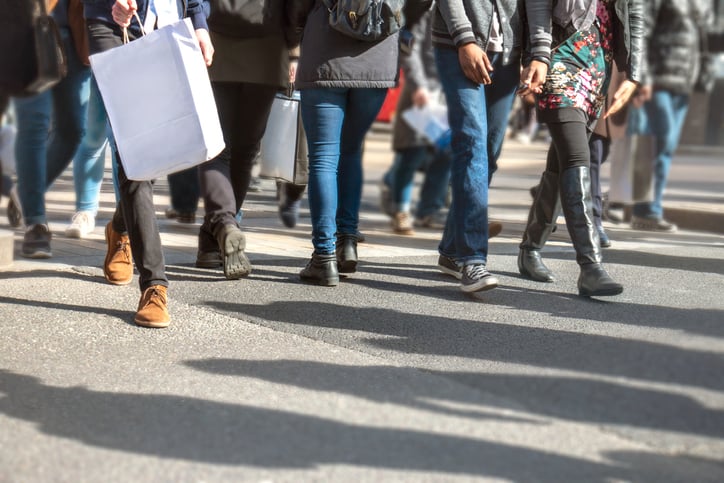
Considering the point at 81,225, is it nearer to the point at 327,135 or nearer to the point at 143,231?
the point at 327,135

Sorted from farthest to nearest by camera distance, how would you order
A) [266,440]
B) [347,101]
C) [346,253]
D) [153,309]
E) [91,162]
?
1. [91,162]
2. [346,253]
3. [347,101]
4. [153,309]
5. [266,440]

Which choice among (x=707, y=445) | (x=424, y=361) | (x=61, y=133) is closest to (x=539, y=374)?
(x=424, y=361)

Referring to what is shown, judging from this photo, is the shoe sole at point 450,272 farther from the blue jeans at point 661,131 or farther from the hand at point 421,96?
the blue jeans at point 661,131

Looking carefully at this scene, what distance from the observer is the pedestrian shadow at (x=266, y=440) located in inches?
119

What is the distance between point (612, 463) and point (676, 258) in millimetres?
3966

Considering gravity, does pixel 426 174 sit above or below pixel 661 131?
below

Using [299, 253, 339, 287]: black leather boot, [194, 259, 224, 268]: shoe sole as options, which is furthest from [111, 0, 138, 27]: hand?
[194, 259, 224, 268]: shoe sole

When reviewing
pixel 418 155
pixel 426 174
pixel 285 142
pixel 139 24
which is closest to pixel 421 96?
pixel 418 155

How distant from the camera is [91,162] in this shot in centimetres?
702

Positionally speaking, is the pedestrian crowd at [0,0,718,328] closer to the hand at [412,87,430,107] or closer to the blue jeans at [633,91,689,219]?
the hand at [412,87,430,107]

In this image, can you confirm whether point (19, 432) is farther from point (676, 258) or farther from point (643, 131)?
point (643, 131)

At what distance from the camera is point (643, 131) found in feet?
32.6

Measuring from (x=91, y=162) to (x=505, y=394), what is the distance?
400cm

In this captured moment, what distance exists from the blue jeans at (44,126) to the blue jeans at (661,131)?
427 centimetres
